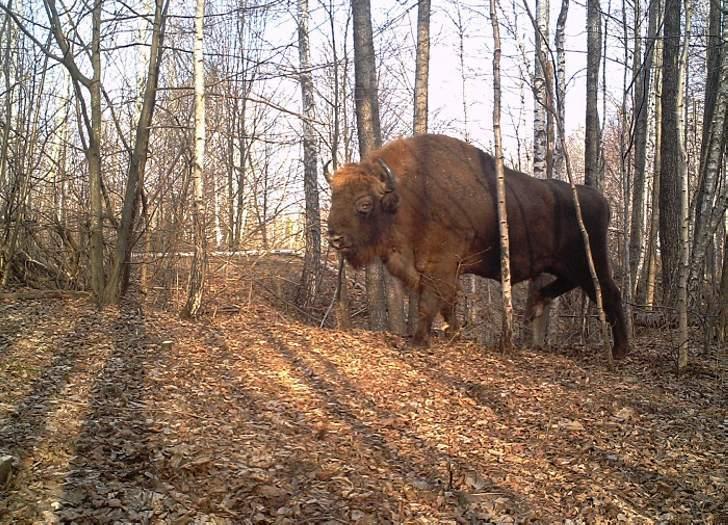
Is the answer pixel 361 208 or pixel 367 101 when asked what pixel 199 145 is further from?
pixel 367 101

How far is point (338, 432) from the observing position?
5.14 m

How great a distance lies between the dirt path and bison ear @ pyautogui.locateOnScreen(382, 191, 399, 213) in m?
1.85

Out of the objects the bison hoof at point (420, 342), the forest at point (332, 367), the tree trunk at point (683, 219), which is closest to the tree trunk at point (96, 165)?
the forest at point (332, 367)

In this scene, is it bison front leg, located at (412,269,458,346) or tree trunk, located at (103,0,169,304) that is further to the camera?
tree trunk, located at (103,0,169,304)

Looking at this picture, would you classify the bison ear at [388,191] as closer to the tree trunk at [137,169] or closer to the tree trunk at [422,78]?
the tree trunk at [422,78]

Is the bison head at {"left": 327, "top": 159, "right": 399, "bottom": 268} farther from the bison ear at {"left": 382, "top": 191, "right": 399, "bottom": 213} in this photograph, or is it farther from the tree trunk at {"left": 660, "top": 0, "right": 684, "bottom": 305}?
the tree trunk at {"left": 660, "top": 0, "right": 684, "bottom": 305}

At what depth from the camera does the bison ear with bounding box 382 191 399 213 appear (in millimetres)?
8211

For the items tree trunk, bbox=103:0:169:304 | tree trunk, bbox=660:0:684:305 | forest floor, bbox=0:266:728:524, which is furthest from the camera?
A: tree trunk, bbox=660:0:684:305

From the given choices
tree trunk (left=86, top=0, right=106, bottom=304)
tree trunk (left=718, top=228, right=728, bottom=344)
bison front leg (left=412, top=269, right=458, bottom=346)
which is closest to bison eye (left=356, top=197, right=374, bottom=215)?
bison front leg (left=412, top=269, right=458, bottom=346)

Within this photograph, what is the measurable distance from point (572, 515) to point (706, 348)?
4964 millimetres

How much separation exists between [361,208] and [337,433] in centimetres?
373

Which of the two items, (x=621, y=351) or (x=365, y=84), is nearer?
(x=621, y=351)

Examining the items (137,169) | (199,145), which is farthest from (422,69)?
(137,169)

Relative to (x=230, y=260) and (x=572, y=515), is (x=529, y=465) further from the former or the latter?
(x=230, y=260)
